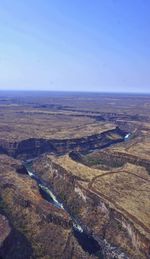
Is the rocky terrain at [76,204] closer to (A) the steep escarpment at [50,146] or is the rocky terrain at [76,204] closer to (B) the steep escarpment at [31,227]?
(B) the steep escarpment at [31,227]

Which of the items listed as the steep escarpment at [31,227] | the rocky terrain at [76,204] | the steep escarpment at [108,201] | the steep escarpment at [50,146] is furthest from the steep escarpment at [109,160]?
the steep escarpment at [31,227]

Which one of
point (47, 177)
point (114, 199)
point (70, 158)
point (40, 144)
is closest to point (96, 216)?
point (114, 199)

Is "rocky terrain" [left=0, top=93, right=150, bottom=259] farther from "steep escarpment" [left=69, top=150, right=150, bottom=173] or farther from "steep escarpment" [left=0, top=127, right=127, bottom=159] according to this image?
"steep escarpment" [left=0, top=127, right=127, bottom=159]

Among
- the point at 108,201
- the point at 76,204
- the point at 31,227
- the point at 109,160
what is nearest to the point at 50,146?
the point at 109,160

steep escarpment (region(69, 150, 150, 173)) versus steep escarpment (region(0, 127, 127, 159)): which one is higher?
steep escarpment (region(69, 150, 150, 173))

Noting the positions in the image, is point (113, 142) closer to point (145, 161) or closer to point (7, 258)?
point (145, 161)

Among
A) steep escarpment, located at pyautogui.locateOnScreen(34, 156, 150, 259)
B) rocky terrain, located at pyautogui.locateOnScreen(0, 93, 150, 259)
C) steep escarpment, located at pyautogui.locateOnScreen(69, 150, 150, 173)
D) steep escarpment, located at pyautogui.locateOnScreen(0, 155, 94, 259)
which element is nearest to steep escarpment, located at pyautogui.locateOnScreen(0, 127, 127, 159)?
rocky terrain, located at pyautogui.locateOnScreen(0, 93, 150, 259)
